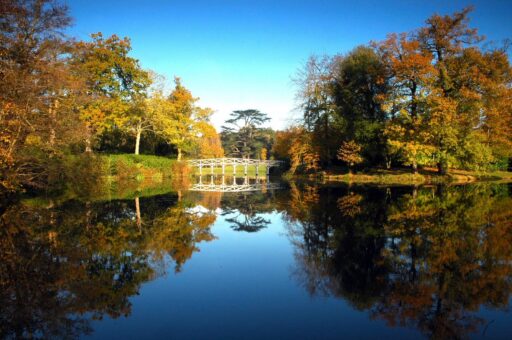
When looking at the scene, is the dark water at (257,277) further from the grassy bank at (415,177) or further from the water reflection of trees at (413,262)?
the grassy bank at (415,177)

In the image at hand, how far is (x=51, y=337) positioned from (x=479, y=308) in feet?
16.9

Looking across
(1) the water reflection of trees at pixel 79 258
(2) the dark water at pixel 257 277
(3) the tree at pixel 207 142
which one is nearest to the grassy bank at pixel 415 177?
(3) the tree at pixel 207 142

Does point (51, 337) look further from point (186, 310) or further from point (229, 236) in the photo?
point (229, 236)

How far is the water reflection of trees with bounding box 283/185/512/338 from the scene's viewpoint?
452cm

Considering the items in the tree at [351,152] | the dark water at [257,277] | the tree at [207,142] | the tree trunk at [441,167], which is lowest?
the dark water at [257,277]

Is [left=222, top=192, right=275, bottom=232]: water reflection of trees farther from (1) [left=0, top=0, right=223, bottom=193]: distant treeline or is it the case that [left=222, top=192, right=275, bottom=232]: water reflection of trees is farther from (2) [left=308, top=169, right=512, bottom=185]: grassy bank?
(2) [left=308, top=169, right=512, bottom=185]: grassy bank

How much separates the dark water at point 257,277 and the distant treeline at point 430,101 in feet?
55.5

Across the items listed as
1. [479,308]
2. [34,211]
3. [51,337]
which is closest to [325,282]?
[479,308]

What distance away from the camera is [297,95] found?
34.3 metres

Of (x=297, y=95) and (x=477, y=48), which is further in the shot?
(x=297, y=95)

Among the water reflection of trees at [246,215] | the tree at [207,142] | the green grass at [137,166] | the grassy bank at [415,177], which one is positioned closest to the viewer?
the water reflection of trees at [246,215]

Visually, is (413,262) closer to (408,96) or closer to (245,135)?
(408,96)

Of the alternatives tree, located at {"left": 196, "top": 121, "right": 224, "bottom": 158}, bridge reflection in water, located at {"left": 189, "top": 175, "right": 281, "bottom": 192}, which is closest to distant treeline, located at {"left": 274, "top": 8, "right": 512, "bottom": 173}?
bridge reflection in water, located at {"left": 189, "top": 175, "right": 281, "bottom": 192}

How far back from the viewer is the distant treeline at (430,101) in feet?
83.9
